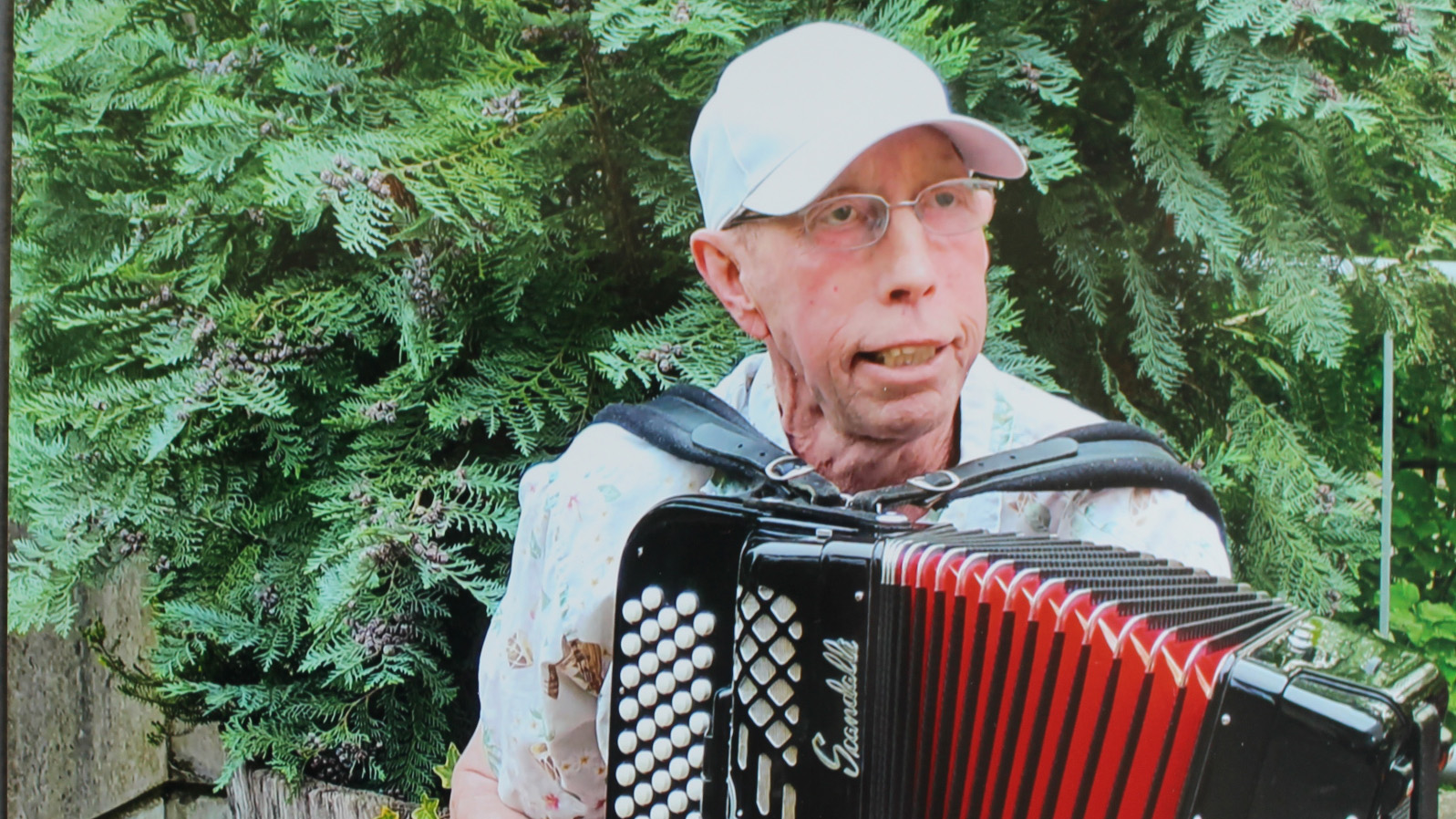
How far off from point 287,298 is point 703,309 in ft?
2.06

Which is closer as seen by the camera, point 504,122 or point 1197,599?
point 1197,599

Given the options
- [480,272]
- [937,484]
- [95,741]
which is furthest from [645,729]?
[95,741]

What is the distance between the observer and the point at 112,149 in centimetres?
167

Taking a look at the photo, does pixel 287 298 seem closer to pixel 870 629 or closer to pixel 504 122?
pixel 504 122

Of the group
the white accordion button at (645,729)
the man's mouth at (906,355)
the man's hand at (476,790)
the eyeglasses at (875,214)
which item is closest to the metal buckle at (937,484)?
the man's mouth at (906,355)

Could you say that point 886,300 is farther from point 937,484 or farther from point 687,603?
point 687,603

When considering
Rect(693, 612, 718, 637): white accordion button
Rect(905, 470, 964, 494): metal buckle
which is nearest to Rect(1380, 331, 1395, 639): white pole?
Rect(905, 470, 964, 494): metal buckle

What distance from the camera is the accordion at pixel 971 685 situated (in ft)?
2.33

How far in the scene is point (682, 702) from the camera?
95 cm

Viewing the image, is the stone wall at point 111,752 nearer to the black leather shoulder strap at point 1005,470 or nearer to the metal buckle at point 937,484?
the black leather shoulder strap at point 1005,470

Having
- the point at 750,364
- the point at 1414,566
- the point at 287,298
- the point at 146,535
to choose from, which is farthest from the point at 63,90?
the point at 1414,566

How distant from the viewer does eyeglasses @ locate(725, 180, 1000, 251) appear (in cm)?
94

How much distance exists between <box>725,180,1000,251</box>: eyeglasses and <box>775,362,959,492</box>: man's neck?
0.63 ft

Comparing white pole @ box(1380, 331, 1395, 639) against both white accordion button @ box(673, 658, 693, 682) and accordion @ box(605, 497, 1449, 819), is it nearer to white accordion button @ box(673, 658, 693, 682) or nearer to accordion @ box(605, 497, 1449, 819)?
accordion @ box(605, 497, 1449, 819)
